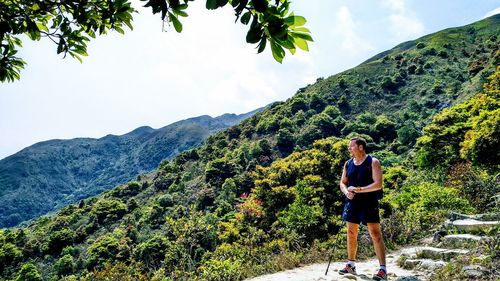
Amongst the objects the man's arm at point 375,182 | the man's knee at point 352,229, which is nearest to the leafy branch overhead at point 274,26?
the man's arm at point 375,182

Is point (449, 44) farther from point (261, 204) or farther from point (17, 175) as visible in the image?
point (17, 175)

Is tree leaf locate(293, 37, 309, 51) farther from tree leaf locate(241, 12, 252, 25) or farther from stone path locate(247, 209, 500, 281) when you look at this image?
stone path locate(247, 209, 500, 281)

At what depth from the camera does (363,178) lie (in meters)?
4.49

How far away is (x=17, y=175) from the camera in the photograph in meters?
167

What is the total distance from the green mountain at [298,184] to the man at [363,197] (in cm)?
116

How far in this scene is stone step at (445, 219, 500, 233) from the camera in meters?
5.53

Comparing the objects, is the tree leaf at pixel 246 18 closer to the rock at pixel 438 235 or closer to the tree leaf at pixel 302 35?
the tree leaf at pixel 302 35

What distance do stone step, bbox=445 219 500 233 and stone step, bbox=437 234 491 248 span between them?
29 cm

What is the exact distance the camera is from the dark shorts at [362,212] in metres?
4.34

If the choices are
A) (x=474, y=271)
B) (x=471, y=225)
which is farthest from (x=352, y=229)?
(x=471, y=225)

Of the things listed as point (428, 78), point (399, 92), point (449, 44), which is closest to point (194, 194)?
point (399, 92)

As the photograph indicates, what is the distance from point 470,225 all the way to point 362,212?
2.47 metres

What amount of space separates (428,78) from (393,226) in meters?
53.3

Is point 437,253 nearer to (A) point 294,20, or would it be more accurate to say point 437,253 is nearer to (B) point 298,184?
(A) point 294,20
